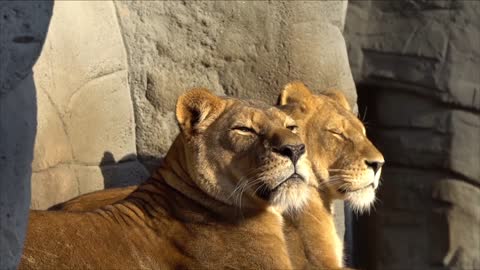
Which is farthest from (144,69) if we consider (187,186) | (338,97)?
(187,186)

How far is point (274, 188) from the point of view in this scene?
4930 mm

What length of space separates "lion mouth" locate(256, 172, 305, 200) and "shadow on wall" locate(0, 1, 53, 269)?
1.83 meters

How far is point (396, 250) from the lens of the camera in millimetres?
7680

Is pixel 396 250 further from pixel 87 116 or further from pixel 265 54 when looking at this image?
pixel 87 116

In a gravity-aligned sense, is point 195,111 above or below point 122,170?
above

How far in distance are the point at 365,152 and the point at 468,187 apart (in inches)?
75.5

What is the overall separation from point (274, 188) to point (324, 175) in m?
0.75

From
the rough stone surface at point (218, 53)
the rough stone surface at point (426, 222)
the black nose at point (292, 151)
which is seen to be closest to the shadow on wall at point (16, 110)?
the black nose at point (292, 151)

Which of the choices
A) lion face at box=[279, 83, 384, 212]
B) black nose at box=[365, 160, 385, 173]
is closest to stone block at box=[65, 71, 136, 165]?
lion face at box=[279, 83, 384, 212]

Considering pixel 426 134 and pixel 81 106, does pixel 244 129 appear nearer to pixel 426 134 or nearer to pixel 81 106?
pixel 81 106

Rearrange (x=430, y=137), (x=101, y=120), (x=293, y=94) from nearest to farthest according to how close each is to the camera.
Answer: (x=293, y=94)
(x=101, y=120)
(x=430, y=137)

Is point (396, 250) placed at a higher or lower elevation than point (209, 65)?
lower

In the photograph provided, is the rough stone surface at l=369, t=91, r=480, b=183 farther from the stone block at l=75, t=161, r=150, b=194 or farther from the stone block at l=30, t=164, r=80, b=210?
the stone block at l=30, t=164, r=80, b=210

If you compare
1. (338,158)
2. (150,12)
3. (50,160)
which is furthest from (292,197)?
(150,12)
